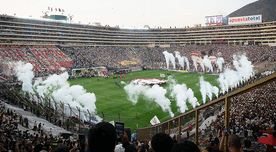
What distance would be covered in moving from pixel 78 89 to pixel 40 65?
102ft

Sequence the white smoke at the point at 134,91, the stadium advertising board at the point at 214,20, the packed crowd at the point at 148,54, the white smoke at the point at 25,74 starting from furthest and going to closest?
1. the stadium advertising board at the point at 214,20
2. the packed crowd at the point at 148,54
3. the white smoke at the point at 25,74
4. the white smoke at the point at 134,91

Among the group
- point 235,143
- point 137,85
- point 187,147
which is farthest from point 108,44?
point 187,147

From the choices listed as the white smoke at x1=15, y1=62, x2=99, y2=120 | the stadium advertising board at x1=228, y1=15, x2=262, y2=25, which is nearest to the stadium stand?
the stadium advertising board at x1=228, y1=15, x2=262, y2=25

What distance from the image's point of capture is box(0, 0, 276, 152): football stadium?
903 centimetres

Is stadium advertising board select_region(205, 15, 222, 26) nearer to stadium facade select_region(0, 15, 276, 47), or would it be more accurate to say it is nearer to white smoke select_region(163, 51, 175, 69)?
stadium facade select_region(0, 15, 276, 47)

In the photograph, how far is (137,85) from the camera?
4122 centimetres

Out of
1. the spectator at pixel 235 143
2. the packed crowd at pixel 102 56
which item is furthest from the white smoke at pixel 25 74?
the spectator at pixel 235 143

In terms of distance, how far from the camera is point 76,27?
8775 cm

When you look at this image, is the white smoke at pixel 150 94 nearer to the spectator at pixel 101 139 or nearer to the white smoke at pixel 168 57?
the spectator at pixel 101 139

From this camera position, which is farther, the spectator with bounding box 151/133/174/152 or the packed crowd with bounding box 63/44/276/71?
the packed crowd with bounding box 63/44/276/71

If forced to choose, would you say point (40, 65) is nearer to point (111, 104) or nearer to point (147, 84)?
point (147, 84)

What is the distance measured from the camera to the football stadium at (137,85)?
29.6 feet

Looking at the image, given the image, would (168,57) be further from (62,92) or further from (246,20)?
(62,92)

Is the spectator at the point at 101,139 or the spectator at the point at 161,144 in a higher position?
the spectator at the point at 101,139
